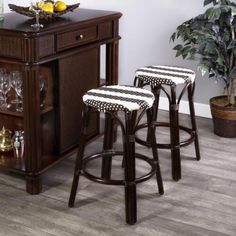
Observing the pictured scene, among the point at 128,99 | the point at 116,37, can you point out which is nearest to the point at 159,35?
the point at 116,37

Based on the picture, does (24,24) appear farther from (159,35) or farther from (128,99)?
(159,35)

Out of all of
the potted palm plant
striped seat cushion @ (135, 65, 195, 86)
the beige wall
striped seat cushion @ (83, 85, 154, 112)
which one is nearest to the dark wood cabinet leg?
striped seat cushion @ (83, 85, 154, 112)

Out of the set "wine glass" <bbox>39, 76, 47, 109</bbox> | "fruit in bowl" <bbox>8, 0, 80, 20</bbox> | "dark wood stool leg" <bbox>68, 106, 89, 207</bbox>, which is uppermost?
"fruit in bowl" <bbox>8, 0, 80, 20</bbox>

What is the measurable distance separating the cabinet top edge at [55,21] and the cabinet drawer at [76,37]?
0.05 m

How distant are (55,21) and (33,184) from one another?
857mm

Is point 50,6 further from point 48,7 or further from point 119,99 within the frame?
point 119,99

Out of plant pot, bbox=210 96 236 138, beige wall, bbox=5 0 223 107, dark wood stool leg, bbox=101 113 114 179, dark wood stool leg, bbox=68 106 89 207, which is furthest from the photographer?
beige wall, bbox=5 0 223 107

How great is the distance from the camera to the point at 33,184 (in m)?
2.49

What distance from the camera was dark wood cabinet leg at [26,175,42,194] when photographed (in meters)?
2.49

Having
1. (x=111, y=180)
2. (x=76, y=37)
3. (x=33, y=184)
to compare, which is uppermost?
(x=76, y=37)

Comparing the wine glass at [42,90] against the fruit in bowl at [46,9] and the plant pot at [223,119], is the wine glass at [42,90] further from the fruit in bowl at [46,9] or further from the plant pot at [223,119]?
the plant pot at [223,119]

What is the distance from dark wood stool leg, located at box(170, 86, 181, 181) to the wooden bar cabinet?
559mm

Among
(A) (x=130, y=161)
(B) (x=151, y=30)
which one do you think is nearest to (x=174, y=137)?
(A) (x=130, y=161)

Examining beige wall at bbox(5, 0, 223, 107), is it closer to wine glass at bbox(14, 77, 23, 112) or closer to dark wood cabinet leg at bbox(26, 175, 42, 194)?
wine glass at bbox(14, 77, 23, 112)
